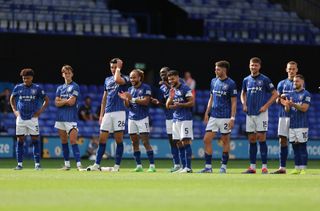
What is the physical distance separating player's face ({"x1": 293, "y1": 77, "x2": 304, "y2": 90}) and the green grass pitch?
2.28m

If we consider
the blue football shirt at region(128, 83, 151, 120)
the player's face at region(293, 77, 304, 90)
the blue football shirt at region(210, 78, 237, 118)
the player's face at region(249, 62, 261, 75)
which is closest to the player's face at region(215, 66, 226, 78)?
the blue football shirt at region(210, 78, 237, 118)

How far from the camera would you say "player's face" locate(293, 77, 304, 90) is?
19.7 m

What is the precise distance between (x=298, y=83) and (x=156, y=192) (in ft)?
22.1

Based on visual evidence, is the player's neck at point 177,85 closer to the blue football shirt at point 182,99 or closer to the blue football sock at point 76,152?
the blue football shirt at point 182,99

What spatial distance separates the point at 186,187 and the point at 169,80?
18.2 ft

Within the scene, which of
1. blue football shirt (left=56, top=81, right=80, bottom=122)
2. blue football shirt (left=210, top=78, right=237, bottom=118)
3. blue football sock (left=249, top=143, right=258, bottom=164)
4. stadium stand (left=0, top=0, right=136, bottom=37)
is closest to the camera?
blue football shirt (left=210, top=78, right=237, bottom=118)

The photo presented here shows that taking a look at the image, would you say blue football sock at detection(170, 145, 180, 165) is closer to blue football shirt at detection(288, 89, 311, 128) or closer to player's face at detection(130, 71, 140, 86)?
player's face at detection(130, 71, 140, 86)

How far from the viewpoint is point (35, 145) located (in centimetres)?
2084

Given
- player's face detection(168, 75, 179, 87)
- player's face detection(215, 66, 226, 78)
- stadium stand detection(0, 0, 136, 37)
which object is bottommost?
player's face detection(168, 75, 179, 87)

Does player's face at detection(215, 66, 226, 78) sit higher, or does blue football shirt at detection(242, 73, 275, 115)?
player's face at detection(215, 66, 226, 78)

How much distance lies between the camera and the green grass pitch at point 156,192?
11720 mm

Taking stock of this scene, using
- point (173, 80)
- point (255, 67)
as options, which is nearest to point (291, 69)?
point (255, 67)

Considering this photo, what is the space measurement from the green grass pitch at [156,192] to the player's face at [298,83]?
228 centimetres

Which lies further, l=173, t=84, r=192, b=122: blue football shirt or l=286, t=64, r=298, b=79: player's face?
l=173, t=84, r=192, b=122: blue football shirt
